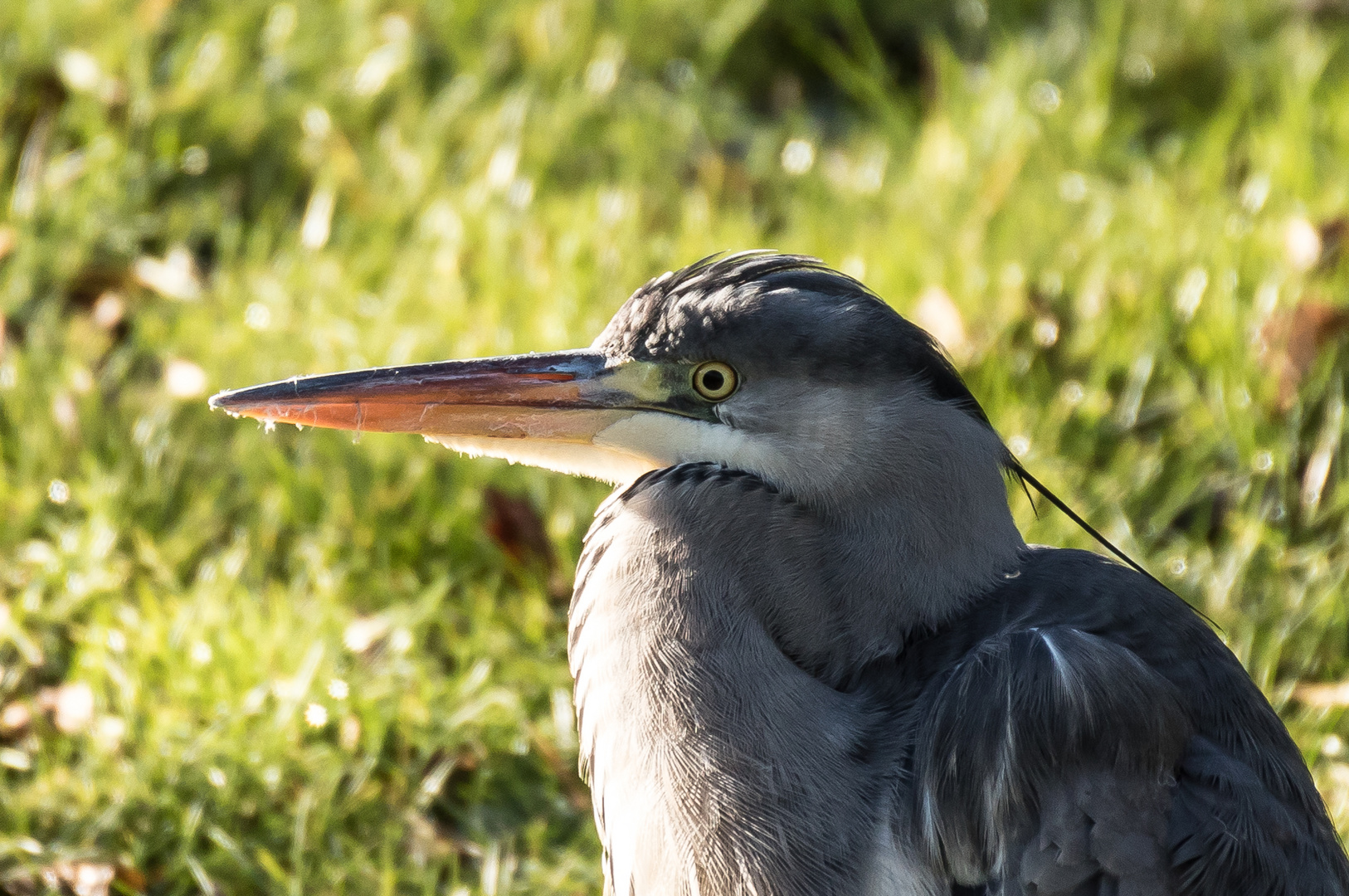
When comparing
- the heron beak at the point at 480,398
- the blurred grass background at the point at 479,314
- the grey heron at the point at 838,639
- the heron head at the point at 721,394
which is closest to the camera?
the grey heron at the point at 838,639

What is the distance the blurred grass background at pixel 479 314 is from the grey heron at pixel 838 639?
801mm

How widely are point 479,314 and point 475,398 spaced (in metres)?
1.55

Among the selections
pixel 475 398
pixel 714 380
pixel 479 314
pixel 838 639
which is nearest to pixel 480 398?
pixel 475 398

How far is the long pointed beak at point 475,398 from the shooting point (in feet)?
8.55

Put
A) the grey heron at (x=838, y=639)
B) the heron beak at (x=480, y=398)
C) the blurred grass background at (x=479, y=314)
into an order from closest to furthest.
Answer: the grey heron at (x=838, y=639), the heron beak at (x=480, y=398), the blurred grass background at (x=479, y=314)

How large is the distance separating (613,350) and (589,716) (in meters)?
0.63

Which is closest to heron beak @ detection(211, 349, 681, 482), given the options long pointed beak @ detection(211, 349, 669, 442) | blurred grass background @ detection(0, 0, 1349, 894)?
long pointed beak @ detection(211, 349, 669, 442)

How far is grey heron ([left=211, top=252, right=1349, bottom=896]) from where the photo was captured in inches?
87.0

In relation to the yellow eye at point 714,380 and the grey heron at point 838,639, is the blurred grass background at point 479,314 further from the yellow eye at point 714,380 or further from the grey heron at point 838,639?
the yellow eye at point 714,380

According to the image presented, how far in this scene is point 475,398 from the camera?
262 centimetres

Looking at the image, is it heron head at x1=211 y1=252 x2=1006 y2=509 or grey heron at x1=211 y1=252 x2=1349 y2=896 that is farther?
heron head at x1=211 y1=252 x2=1006 y2=509

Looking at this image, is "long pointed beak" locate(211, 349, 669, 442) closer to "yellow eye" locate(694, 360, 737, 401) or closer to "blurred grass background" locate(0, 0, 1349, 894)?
"yellow eye" locate(694, 360, 737, 401)

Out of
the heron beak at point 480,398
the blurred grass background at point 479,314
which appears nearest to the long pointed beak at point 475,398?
the heron beak at point 480,398

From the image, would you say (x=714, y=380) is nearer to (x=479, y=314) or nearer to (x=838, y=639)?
(x=838, y=639)
